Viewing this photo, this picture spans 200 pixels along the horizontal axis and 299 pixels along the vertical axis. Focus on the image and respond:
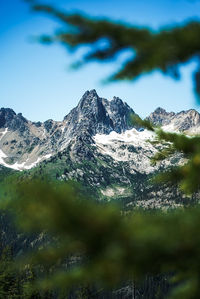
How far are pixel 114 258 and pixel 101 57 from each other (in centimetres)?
339

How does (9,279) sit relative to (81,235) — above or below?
below

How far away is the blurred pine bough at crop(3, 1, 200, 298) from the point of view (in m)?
2.87

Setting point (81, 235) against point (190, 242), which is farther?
point (190, 242)

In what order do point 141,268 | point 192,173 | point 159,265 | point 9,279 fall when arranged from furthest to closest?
point 9,279 → point 192,173 → point 159,265 → point 141,268

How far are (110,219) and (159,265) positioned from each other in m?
1.15

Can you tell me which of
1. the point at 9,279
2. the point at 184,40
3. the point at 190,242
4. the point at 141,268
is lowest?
the point at 9,279

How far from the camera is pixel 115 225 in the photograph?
9.86 ft

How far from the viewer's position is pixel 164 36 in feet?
14.3

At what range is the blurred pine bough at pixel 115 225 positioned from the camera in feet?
9.41

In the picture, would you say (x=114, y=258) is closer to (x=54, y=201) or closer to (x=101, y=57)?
(x=54, y=201)

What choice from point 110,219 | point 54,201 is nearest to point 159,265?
point 110,219

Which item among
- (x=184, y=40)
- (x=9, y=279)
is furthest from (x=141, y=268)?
(x=9, y=279)

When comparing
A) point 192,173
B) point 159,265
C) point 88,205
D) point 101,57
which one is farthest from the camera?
point 101,57

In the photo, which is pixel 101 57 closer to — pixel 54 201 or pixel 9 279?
pixel 54 201
